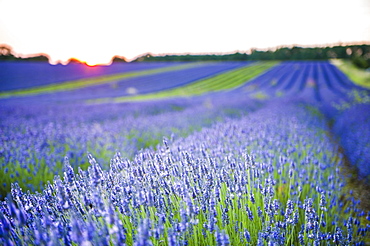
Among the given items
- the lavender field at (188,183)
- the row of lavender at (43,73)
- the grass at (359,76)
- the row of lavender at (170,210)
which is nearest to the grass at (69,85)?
the row of lavender at (43,73)

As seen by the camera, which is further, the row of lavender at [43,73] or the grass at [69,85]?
the row of lavender at [43,73]

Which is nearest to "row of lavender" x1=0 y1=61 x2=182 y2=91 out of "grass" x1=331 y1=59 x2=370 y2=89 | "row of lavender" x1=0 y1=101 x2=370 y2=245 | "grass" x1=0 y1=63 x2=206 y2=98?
"grass" x1=0 y1=63 x2=206 y2=98

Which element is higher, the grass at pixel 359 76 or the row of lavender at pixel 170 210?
the grass at pixel 359 76

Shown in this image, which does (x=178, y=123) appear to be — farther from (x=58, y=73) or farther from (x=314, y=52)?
(x=314, y=52)

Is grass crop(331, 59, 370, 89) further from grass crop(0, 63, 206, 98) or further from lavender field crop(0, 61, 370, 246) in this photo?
grass crop(0, 63, 206, 98)

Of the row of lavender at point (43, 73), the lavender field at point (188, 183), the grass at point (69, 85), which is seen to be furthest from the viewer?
the row of lavender at point (43, 73)

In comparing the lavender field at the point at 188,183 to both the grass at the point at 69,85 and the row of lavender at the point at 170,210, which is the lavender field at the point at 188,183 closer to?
the row of lavender at the point at 170,210

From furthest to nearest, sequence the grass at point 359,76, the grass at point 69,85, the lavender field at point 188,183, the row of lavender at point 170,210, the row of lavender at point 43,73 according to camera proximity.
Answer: the row of lavender at point 43,73
the grass at point 69,85
the grass at point 359,76
the lavender field at point 188,183
the row of lavender at point 170,210

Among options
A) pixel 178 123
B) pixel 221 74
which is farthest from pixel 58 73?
pixel 178 123

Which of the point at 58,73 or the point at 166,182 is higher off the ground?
the point at 58,73

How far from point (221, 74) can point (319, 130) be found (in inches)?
1061

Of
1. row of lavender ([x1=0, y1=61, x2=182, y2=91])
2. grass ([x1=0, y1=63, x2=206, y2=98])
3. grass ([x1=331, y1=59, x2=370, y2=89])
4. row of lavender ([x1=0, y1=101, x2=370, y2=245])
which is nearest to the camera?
row of lavender ([x1=0, y1=101, x2=370, y2=245])

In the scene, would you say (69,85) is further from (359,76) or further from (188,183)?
(359,76)

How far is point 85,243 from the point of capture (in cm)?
94
